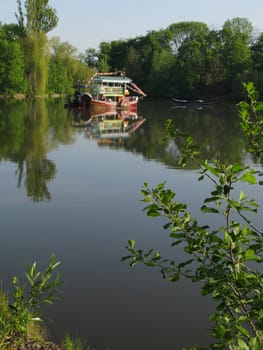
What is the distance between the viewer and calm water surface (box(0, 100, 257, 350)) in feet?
16.6

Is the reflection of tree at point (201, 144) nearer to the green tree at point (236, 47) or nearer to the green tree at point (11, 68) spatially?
the green tree at point (11, 68)

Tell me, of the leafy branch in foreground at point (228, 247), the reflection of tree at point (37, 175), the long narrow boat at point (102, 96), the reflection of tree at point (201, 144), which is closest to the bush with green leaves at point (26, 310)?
the leafy branch in foreground at point (228, 247)

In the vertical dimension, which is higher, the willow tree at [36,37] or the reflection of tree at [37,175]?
the willow tree at [36,37]

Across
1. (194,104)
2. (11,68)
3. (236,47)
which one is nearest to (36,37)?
(11,68)

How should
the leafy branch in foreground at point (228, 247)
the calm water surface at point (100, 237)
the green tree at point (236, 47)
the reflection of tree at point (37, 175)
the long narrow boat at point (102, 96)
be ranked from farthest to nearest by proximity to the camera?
the green tree at point (236, 47) → the long narrow boat at point (102, 96) → the reflection of tree at point (37, 175) → the calm water surface at point (100, 237) → the leafy branch in foreground at point (228, 247)

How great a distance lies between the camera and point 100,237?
7977 mm

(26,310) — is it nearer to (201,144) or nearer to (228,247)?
(228,247)

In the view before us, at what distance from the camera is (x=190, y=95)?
74.4 m

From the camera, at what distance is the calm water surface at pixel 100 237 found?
505cm

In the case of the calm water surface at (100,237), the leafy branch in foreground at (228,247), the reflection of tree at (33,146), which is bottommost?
the calm water surface at (100,237)

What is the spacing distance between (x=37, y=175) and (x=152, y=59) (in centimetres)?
7145

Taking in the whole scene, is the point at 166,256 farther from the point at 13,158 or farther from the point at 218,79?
the point at 218,79

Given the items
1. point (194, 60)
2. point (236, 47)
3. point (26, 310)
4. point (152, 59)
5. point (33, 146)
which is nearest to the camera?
point (26, 310)

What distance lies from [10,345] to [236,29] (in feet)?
261
